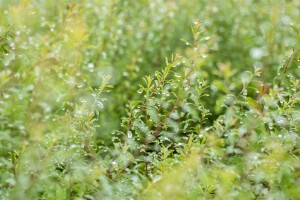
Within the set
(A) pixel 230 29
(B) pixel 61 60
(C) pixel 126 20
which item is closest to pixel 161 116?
(B) pixel 61 60

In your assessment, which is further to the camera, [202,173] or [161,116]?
[161,116]

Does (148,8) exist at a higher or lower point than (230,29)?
higher

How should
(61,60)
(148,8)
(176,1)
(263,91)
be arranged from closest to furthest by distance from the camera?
(263,91) → (61,60) → (148,8) → (176,1)

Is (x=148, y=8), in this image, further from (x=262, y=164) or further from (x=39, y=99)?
(x=262, y=164)

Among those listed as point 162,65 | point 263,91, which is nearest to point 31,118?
point 263,91

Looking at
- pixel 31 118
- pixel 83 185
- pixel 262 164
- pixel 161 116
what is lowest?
pixel 262 164

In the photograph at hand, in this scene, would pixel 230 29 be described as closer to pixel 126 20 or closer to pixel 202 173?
pixel 126 20

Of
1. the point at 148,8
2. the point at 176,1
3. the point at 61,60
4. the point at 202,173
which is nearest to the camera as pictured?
the point at 202,173

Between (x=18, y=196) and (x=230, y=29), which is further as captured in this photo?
(x=230, y=29)

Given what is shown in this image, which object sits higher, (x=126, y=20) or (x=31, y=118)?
(x=126, y=20)
